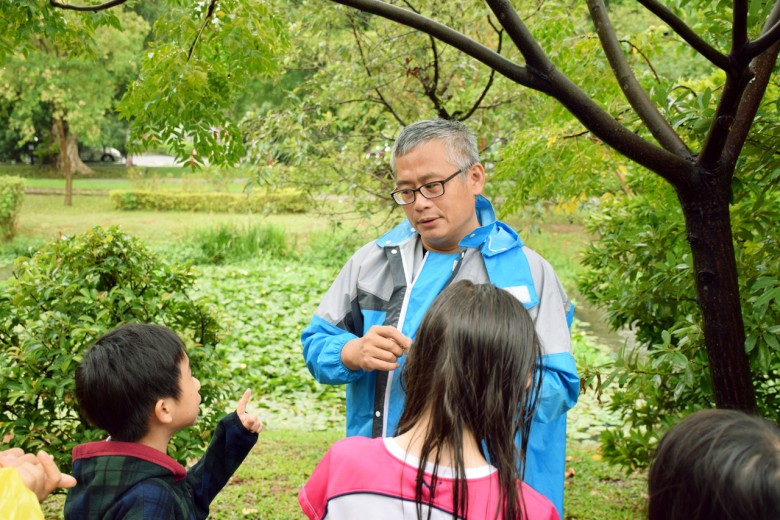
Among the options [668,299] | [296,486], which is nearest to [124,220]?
[296,486]

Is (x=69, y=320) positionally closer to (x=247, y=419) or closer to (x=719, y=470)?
(x=247, y=419)

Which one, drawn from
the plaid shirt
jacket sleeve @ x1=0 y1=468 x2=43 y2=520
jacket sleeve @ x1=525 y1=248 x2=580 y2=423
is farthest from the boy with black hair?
jacket sleeve @ x1=525 y1=248 x2=580 y2=423

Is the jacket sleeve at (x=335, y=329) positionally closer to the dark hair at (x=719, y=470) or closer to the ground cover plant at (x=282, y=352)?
the dark hair at (x=719, y=470)

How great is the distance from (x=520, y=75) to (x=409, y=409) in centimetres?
136

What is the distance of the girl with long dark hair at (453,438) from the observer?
5.13 feet

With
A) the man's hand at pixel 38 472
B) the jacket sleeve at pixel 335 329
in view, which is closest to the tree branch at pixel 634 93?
the jacket sleeve at pixel 335 329

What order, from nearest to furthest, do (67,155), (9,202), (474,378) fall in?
(474,378) → (9,202) → (67,155)

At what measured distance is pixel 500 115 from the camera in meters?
6.99

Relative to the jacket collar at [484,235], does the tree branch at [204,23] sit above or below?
above

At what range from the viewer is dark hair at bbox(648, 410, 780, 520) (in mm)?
1318

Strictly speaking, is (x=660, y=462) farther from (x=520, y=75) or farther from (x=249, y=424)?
(x=520, y=75)

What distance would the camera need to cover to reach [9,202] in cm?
1476

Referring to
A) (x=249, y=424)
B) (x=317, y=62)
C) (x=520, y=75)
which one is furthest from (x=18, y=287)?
(x=317, y=62)

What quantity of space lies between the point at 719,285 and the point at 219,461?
1.61 metres
